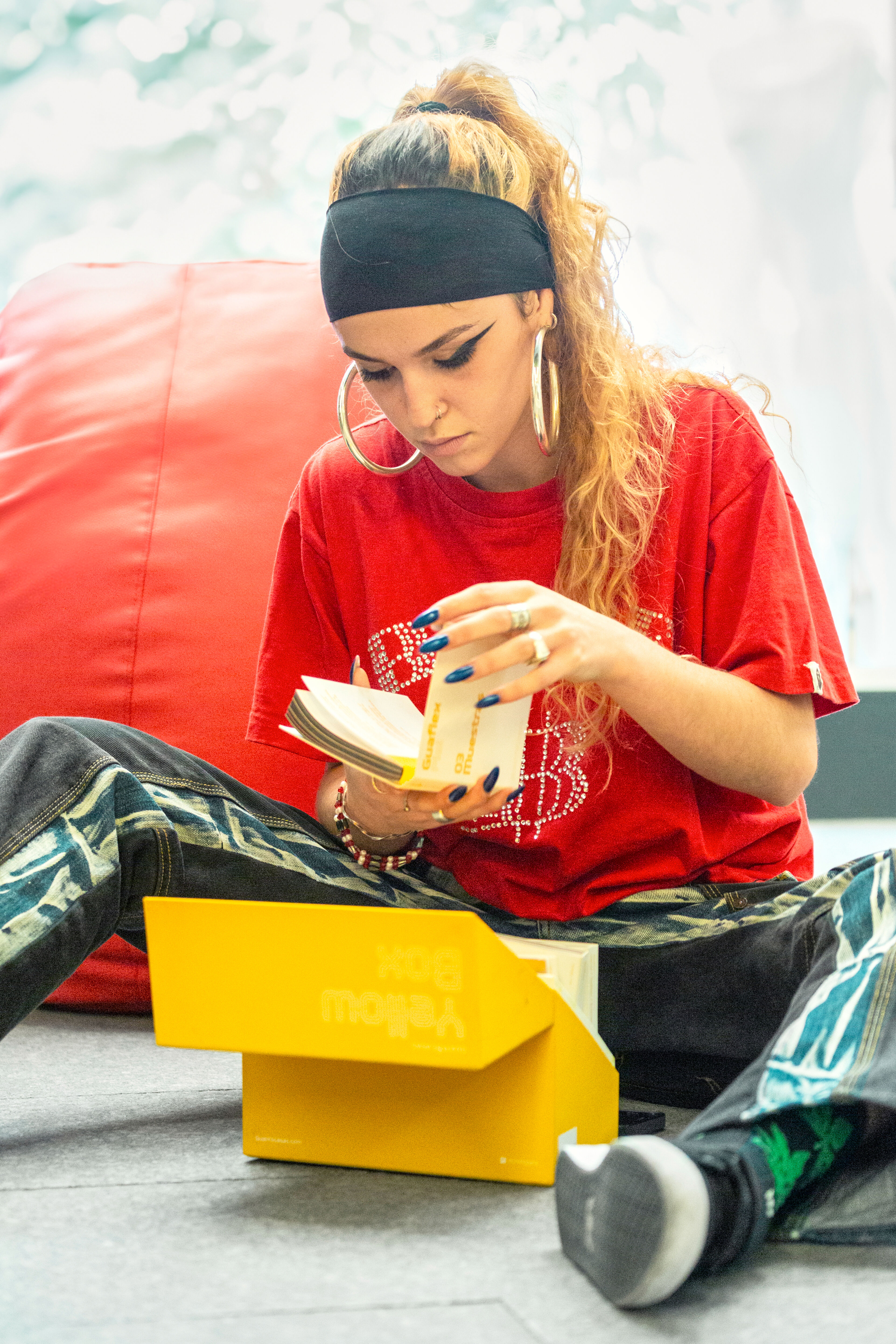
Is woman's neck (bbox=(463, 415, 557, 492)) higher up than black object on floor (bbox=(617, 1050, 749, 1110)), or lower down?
higher up

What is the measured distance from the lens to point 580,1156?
2.22ft

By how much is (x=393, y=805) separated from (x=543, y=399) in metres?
0.38

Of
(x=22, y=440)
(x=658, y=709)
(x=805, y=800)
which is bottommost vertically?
(x=805, y=800)

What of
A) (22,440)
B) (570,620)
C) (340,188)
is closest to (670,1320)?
(570,620)

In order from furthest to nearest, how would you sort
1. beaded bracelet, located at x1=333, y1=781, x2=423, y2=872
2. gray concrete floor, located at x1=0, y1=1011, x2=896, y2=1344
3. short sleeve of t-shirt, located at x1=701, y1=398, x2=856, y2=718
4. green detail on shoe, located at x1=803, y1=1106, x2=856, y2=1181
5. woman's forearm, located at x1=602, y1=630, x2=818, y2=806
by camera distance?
beaded bracelet, located at x1=333, y1=781, x2=423, y2=872 < short sleeve of t-shirt, located at x1=701, y1=398, x2=856, y2=718 < woman's forearm, located at x1=602, y1=630, x2=818, y2=806 < green detail on shoe, located at x1=803, y1=1106, x2=856, y2=1181 < gray concrete floor, located at x1=0, y1=1011, x2=896, y2=1344

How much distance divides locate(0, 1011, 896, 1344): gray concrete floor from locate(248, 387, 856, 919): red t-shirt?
338 millimetres

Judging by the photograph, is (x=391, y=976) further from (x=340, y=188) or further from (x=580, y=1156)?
(x=340, y=188)

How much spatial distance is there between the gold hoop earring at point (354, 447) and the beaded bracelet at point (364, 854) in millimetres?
291

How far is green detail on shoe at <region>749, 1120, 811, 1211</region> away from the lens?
676 millimetres

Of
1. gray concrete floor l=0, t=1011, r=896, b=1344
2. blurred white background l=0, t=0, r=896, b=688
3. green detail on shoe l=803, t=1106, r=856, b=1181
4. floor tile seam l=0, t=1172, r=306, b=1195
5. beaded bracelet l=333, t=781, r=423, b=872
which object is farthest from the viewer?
blurred white background l=0, t=0, r=896, b=688

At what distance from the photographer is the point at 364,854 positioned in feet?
3.69

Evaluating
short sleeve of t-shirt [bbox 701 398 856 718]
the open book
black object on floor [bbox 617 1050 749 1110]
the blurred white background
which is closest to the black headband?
short sleeve of t-shirt [bbox 701 398 856 718]

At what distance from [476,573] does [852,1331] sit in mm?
715

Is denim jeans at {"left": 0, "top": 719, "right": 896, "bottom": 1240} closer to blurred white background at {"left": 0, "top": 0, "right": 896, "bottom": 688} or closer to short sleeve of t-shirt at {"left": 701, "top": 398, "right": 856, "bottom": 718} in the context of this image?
short sleeve of t-shirt at {"left": 701, "top": 398, "right": 856, "bottom": 718}
